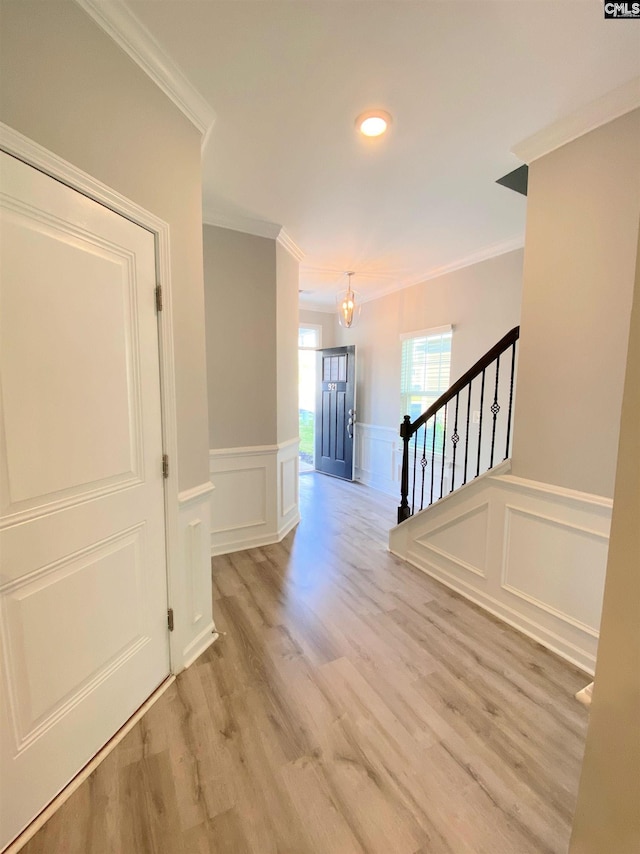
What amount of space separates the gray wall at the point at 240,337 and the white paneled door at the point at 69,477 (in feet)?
4.50

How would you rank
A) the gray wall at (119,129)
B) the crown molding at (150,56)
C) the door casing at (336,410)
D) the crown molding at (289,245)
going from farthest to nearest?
the door casing at (336,410), the crown molding at (289,245), the crown molding at (150,56), the gray wall at (119,129)

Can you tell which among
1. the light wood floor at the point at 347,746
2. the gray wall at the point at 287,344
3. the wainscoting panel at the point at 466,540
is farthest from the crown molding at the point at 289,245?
the light wood floor at the point at 347,746

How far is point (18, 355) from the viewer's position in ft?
3.50

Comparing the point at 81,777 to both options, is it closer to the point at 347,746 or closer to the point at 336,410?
the point at 347,746

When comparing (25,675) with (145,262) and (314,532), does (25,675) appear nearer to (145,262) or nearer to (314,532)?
(145,262)

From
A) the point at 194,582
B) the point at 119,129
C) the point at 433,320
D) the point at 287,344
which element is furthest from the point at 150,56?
the point at 433,320

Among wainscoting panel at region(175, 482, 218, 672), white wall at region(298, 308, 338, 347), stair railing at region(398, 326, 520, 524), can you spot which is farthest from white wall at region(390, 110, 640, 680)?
white wall at region(298, 308, 338, 347)

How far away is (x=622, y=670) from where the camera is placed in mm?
630

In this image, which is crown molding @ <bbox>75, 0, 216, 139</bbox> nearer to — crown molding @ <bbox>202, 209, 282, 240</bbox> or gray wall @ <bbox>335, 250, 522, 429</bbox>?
crown molding @ <bbox>202, 209, 282, 240</bbox>

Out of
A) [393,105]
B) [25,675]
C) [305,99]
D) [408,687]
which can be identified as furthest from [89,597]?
[393,105]

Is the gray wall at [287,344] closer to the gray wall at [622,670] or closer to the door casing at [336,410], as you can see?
the door casing at [336,410]

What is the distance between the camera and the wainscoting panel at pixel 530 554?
1.83m

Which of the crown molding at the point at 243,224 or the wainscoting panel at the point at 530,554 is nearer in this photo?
the wainscoting panel at the point at 530,554

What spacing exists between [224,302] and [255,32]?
1.69 meters
